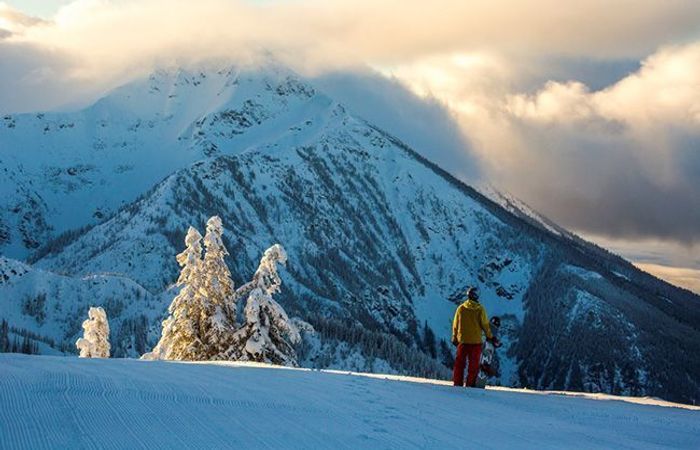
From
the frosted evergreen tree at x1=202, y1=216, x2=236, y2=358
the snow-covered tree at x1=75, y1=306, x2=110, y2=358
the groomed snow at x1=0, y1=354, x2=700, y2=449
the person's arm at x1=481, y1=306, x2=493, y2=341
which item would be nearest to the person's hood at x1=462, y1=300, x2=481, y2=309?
the person's arm at x1=481, y1=306, x2=493, y2=341

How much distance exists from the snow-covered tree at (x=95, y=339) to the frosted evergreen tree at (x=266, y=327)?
23.5 metres

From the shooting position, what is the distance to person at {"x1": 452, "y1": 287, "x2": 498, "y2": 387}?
16.1 m

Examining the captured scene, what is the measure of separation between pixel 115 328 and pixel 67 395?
114 meters

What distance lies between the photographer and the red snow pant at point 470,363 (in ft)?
52.3

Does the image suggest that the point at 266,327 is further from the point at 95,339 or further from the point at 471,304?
the point at 95,339

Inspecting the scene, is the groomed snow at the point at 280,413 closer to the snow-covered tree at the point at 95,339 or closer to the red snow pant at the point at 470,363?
the red snow pant at the point at 470,363

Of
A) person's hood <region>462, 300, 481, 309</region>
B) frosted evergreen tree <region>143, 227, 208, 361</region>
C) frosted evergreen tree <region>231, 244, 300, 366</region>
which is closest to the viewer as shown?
person's hood <region>462, 300, 481, 309</region>

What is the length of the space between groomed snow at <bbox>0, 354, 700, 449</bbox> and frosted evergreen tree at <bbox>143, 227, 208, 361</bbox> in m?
18.6

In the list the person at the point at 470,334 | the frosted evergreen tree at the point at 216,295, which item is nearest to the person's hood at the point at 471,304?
the person at the point at 470,334

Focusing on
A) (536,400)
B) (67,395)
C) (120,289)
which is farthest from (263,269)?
(120,289)

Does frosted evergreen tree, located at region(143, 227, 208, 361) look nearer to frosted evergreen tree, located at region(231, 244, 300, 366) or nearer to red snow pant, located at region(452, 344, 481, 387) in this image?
frosted evergreen tree, located at region(231, 244, 300, 366)

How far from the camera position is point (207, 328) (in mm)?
32406

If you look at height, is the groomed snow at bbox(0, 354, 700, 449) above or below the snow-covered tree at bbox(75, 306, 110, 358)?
above

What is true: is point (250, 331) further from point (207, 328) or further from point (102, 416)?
point (102, 416)
